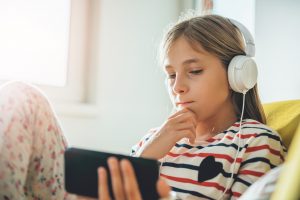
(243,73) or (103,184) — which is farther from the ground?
(243,73)

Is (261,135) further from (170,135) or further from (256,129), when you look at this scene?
(170,135)

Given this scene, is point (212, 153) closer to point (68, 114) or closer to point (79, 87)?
point (68, 114)

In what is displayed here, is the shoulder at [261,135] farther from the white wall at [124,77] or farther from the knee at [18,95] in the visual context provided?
the white wall at [124,77]

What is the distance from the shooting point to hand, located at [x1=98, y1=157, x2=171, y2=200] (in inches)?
20.9

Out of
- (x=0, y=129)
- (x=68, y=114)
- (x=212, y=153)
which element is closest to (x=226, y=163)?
(x=212, y=153)

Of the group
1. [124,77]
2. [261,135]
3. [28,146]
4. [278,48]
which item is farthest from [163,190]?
[124,77]

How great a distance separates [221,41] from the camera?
38.4 inches

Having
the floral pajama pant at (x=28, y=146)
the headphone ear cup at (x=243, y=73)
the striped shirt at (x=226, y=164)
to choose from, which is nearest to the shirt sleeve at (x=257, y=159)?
the striped shirt at (x=226, y=164)

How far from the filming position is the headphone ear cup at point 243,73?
0.87m

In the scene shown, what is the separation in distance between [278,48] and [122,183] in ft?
3.06

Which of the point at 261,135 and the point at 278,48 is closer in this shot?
the point at 261,135

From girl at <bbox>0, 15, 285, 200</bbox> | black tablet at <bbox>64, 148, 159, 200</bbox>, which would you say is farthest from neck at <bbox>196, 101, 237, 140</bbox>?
black tablet at <bbox>64, 148, 159, 200</bbox>

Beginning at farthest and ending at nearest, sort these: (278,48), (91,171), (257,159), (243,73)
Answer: (278,48) → (243,73) → (257,159) → (91,171)

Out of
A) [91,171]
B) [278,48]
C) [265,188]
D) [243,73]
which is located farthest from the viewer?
[278,48]
